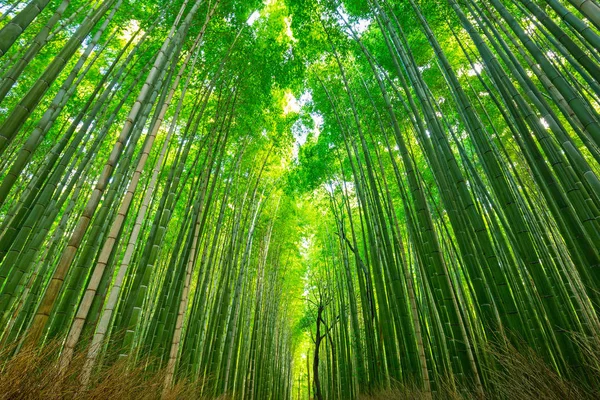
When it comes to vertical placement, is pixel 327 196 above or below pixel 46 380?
above

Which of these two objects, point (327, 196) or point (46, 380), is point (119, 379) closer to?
point (46, 380)

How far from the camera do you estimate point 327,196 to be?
6.90 meters

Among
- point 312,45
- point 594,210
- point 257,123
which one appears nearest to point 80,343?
point 594,210

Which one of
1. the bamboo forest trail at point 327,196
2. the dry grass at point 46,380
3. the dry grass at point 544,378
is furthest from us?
the bamboo forest trail at point 327,196

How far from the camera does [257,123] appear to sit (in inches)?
212

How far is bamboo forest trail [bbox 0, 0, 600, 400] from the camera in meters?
1.48

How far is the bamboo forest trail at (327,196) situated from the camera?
4.85 feet

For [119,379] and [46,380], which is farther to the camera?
[119,379]

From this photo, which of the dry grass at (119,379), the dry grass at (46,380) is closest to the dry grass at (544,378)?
the dry grass at (119,379)

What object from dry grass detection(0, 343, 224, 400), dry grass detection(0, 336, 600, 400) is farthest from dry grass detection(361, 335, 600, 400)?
dry grass detection(0, 343, 224, 400)

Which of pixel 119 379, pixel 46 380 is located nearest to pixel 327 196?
pixel 119 379

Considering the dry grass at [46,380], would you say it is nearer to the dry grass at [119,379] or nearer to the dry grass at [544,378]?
the dry grass at [119,379]

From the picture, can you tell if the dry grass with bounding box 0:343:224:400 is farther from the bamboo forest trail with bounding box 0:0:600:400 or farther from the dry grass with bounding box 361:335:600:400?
the dry grass with bounding box 361:335:600:400

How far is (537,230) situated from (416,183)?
1592 millimetres
